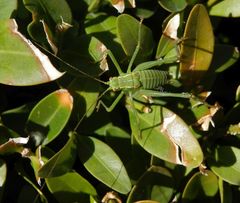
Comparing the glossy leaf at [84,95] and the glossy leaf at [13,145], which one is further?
the glossy leaf at [84,95]

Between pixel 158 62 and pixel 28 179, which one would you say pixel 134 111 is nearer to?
pixel 158 62

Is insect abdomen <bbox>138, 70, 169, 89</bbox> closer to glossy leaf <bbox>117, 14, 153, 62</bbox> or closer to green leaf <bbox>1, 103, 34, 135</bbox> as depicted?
glossy leaf <bbox>117, 14, 153, 62</bbox>

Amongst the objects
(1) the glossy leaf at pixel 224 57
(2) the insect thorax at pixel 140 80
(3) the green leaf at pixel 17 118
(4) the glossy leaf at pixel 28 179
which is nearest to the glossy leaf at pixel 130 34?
(2) the insect thorax at pixel 140 80

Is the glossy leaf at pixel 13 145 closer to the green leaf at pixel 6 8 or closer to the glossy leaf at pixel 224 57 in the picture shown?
the green leaf at pixel 6 8

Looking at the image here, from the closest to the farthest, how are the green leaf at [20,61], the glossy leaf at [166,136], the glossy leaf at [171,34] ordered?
the green leaf at [20,61] < the glossy leaf at [166,136] < the glossy leaf at [171,34]

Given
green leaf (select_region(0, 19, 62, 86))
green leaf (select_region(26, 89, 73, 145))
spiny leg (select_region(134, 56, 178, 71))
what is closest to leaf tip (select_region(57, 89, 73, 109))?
green leaf (select_region(26, 89, 73, 145))

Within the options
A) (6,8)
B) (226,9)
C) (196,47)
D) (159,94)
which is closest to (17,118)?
(6,8)
